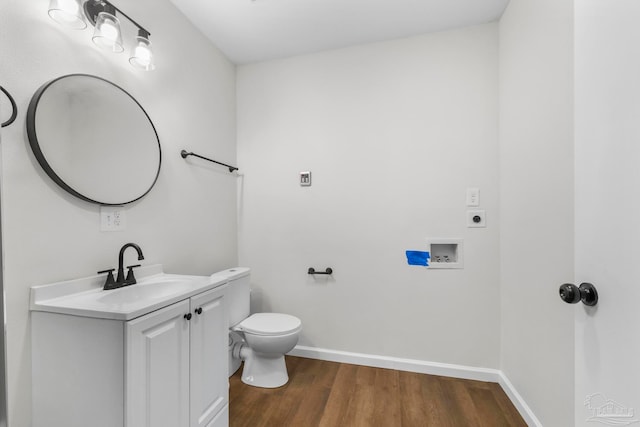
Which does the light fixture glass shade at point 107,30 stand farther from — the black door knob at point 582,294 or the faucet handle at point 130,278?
the black door knob at point 582,294

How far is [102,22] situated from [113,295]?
130 centimetres

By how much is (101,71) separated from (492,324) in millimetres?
2913

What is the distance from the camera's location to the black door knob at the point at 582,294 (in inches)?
31.7

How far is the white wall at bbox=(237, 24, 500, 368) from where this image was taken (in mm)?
1972

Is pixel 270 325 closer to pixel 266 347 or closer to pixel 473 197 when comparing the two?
pixel 266 347

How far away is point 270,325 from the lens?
1.89 meters

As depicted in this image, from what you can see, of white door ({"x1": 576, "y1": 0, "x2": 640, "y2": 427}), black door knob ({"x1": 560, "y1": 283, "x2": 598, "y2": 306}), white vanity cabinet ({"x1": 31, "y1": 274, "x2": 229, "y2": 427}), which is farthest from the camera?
white vanity cabinet ({"x1": 31, "y1": 274, "x2": 229, "y2": 427})

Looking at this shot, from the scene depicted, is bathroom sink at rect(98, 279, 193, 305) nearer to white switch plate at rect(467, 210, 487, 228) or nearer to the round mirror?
the round mirror

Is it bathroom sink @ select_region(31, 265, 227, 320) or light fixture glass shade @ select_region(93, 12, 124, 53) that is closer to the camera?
bathroom sink @ select_region(31, 265, 227, 320)

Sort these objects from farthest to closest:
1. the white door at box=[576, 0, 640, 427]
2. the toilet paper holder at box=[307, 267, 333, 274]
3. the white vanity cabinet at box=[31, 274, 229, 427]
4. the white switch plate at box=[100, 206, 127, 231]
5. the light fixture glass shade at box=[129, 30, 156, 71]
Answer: the toilet paper holder at box=[307, 267, 333, 274] → the light fixture glass shade at box=[129, 30, 156, 71] → the white switch plate at box=[100, 206, 127, 231] → the white vanity cabinet at box=[31, 274, 229, 427] → the white door at box=[576, 0, 640, 427]

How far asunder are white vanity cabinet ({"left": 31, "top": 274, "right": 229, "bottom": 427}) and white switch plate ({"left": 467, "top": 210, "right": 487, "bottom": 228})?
1917 millimetres

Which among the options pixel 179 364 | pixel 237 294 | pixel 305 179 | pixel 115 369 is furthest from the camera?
pixel 305 179

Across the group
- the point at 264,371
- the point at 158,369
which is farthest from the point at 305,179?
the point at 158,369

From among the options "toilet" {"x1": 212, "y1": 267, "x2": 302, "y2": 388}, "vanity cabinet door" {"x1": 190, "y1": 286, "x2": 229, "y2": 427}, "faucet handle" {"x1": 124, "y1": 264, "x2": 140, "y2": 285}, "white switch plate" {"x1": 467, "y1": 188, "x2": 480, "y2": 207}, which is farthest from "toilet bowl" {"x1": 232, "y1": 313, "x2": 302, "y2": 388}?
"white switch plate" {"x1": 467, "y1": 188, "x2": 480, "y2": 207}
